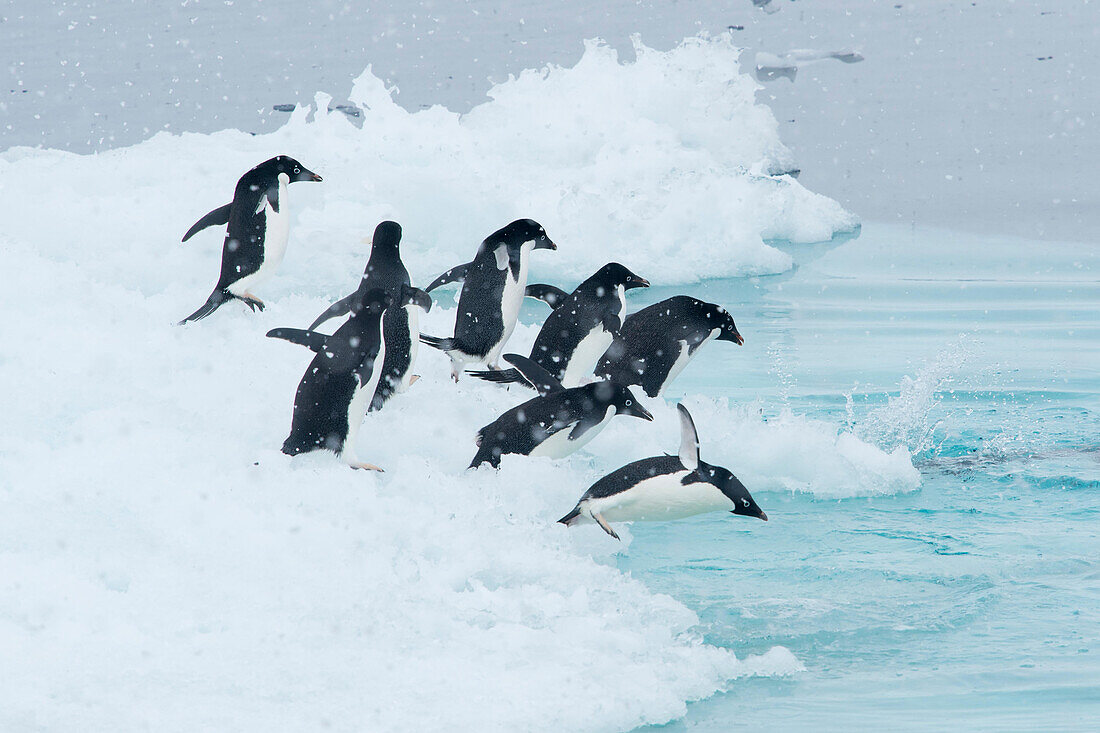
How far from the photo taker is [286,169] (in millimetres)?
5723

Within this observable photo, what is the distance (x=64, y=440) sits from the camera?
3.85 m

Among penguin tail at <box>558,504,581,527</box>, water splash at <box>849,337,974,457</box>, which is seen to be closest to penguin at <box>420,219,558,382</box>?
penguin tail at <box>558,504,581,527</box>

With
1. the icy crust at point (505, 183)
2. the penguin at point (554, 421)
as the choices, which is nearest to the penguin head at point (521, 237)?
the penguin at point (554, 421)

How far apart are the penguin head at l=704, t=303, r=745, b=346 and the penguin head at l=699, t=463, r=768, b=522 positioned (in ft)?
6.02

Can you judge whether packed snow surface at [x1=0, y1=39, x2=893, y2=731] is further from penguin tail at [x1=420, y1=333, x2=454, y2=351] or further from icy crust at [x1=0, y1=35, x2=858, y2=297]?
icy crust at [x1=0, y1=35, x2=858, y2=297]

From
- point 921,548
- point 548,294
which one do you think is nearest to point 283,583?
point 921,548

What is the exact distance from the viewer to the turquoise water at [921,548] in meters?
2.93

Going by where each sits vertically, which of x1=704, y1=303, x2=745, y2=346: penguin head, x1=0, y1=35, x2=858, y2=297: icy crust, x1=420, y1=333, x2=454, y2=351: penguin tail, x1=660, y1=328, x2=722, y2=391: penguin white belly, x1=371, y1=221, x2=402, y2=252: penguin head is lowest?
x1=660, y1=328, x2=722, y2=391: penguin white belly

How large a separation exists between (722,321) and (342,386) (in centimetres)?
232

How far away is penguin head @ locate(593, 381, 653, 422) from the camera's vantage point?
14.1ft

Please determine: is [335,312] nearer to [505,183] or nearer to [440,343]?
[440,343]

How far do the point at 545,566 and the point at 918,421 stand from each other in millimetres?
→ 2935

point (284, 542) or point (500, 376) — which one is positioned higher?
point (500, 376)

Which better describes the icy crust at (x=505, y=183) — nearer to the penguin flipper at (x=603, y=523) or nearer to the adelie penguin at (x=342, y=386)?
the adelie penguin at (x=342, y=386)
